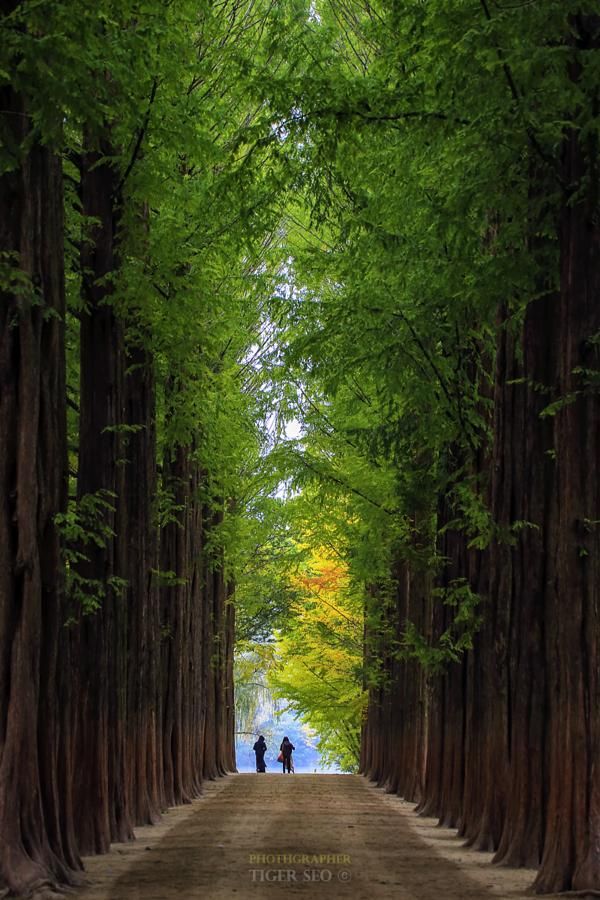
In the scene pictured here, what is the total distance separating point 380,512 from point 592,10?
57.0 feet

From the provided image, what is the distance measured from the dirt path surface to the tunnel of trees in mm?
564

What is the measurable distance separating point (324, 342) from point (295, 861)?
6.17m

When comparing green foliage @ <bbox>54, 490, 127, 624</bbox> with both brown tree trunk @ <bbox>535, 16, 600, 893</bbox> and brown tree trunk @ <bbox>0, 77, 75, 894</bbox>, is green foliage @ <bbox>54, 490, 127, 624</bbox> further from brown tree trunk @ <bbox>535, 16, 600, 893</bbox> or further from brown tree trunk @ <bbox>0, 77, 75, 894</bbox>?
brown tree trunk @ <bbox>535, 16, 600, 893</bbox>

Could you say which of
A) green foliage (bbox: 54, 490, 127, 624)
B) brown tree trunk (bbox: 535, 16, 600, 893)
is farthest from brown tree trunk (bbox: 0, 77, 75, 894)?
brown tree trunk (bbox: 535, 16, 600, 893)

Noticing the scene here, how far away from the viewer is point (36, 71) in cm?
1058

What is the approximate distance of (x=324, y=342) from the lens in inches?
679

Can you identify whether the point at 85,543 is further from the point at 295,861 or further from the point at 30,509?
the point at 295,861

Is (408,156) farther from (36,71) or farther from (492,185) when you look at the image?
(36,71)

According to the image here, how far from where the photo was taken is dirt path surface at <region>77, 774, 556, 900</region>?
1166cm

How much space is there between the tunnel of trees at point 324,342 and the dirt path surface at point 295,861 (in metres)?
0.56

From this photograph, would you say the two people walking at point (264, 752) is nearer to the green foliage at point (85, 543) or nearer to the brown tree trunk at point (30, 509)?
the green foliage at point (85, 543)

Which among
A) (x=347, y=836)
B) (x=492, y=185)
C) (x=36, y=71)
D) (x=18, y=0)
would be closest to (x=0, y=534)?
(x=36, y=71)

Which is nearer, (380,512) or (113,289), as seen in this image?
(113,289)

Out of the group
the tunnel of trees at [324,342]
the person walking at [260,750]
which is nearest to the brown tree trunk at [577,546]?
the tunnel of trees at [324,342]
